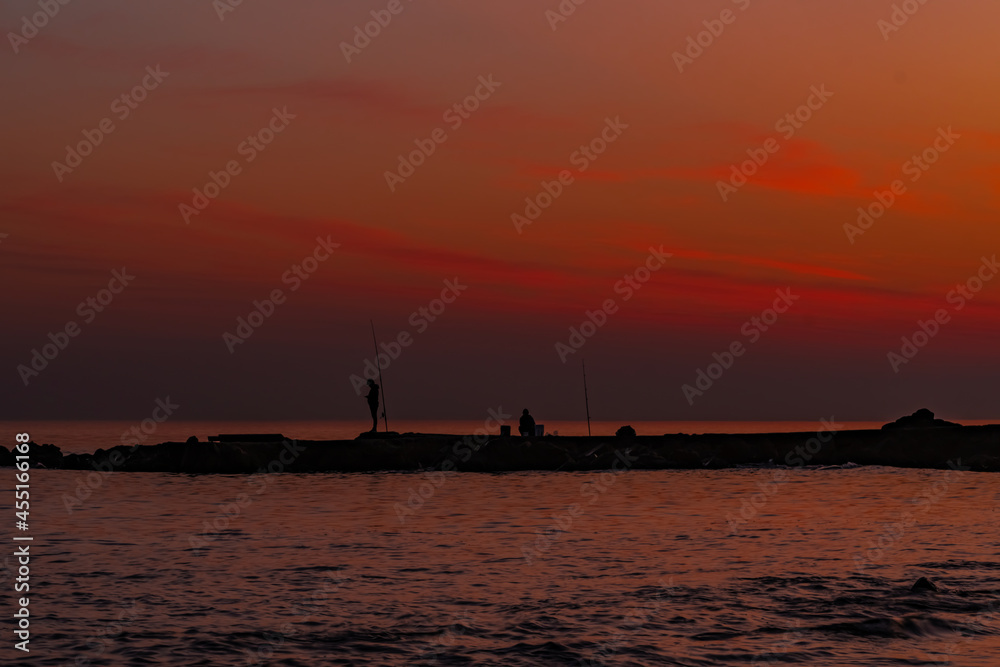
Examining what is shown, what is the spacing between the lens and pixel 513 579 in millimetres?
17203

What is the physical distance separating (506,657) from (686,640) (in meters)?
2.48

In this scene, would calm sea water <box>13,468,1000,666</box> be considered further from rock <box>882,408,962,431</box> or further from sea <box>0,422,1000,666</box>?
rock <box>882,408,962,431</box>

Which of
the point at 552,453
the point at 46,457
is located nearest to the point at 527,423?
the point at 552,453

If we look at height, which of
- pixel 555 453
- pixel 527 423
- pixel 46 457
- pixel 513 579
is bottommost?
pixel 513 579

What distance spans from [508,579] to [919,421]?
40.4 metres

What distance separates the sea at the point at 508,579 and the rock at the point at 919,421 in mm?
19255

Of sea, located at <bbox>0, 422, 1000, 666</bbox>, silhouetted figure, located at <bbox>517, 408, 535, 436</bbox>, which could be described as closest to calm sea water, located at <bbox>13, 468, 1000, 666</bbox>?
sea, located at <bbox>0, 422, 1000, 666</bbox>

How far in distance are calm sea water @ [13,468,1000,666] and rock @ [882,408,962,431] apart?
19.6m

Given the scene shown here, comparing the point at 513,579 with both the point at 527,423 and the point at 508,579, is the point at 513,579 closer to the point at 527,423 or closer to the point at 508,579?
the point at 508,579

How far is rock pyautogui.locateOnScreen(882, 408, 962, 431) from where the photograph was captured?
50.8m

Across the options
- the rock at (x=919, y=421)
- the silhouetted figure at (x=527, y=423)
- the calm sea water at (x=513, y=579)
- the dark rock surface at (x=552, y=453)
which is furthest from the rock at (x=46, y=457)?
the rock at (x=919, y=421)

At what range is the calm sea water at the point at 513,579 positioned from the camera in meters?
Result: 12.7

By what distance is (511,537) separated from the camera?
73.8ft

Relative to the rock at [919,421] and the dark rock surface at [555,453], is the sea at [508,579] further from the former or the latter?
the rock at [919,421]
